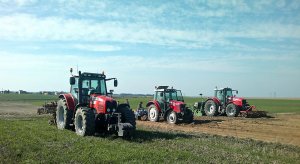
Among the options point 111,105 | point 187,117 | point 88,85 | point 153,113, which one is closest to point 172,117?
point 187,117

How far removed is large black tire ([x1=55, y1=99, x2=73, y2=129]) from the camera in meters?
16.4

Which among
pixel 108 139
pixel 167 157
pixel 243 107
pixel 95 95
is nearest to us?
pixel 167 157

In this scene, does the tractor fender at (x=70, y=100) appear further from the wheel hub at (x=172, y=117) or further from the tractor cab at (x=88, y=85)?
the wheel hub at (x=172, y=117)

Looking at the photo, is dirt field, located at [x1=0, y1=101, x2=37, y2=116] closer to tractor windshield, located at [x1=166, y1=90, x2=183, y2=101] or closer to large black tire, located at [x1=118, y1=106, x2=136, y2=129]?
tractor windshield, located at [x1=166, y1=90, x2=183, y2=101]

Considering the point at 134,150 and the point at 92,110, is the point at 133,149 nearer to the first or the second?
the point at 134,150

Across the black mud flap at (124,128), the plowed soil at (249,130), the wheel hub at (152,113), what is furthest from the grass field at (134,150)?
the wheel hub at (152,113)

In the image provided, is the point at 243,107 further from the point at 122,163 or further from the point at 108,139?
the point at 122,163

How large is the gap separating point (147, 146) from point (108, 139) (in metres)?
2.10

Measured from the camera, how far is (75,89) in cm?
1648

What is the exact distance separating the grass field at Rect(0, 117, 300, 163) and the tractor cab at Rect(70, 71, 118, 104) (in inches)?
74.4

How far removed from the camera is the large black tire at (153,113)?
22703mm

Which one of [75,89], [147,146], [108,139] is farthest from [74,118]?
[147,146]

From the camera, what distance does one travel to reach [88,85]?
639 inches

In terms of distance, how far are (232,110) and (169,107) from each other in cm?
707
